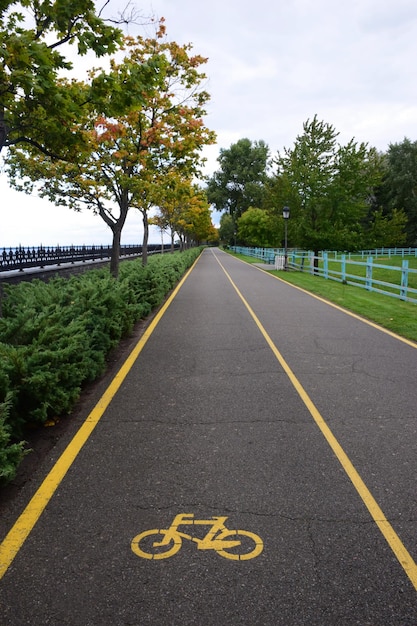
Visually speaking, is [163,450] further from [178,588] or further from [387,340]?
[387,340]

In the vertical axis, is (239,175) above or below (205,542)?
above

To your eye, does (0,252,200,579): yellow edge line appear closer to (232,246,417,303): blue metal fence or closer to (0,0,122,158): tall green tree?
(0,0,122,158): tall green tree

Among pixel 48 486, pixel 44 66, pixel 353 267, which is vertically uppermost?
pixel 44 66

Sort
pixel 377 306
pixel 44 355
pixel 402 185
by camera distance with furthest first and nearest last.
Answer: pixel 402 185 < pixel 377 306 < pixel 44 355

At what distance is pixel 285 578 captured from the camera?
262cm

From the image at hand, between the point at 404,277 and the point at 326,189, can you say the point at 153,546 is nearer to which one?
the point at 404,277

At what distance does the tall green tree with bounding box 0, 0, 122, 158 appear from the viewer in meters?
5.38

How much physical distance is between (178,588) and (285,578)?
63 centimetres

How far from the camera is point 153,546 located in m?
2.89

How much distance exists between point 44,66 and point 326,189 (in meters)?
24.3

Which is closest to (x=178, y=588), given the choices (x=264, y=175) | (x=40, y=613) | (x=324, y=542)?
(x=40, y=613)

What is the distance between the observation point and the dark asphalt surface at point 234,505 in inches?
95.7

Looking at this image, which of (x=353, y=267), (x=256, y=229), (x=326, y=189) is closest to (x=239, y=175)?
(x=256, y=229)

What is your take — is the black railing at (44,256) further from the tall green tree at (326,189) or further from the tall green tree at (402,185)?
the tall green tree at (402,185)
